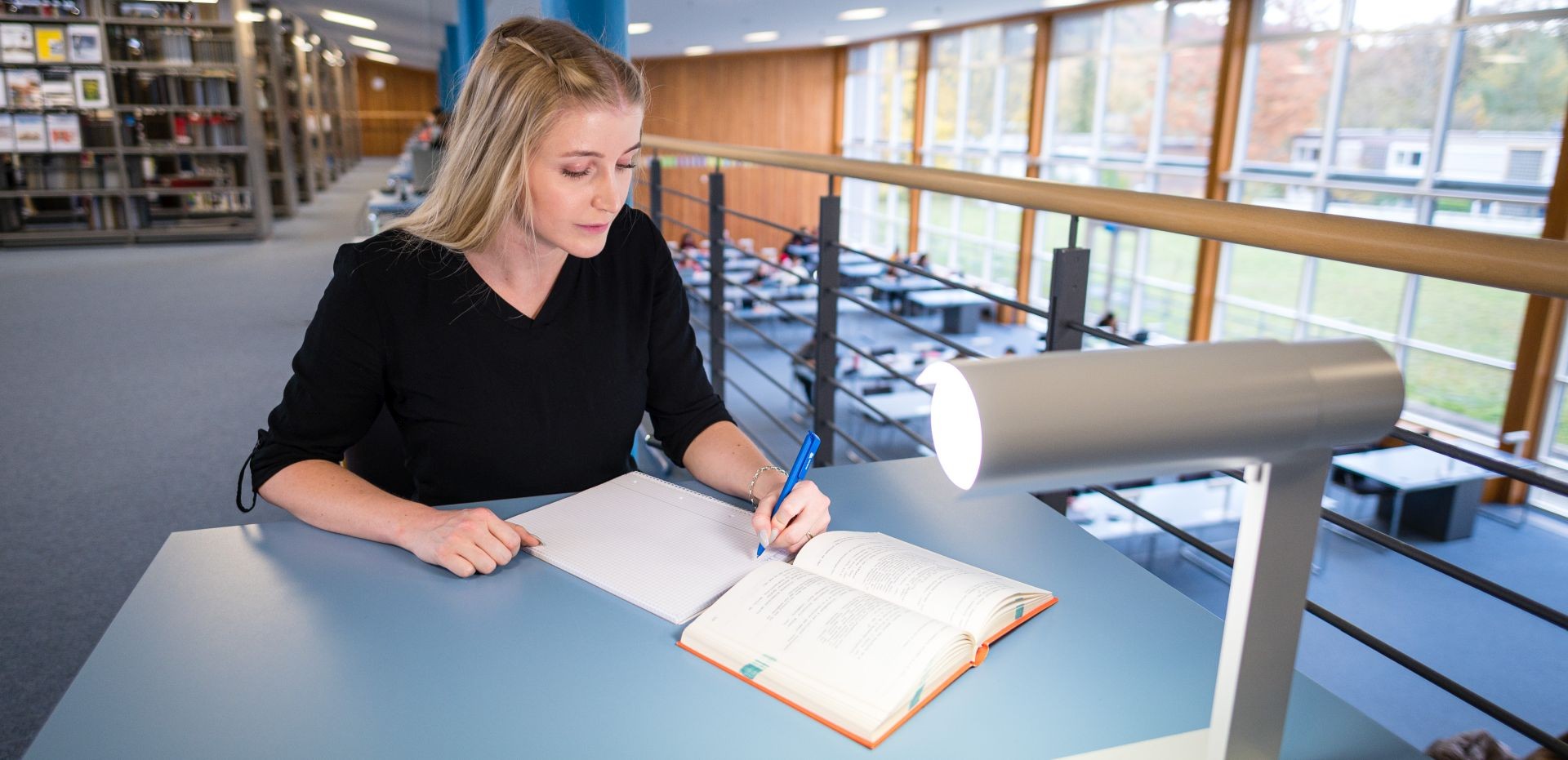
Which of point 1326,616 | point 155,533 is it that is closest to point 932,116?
point 155,533

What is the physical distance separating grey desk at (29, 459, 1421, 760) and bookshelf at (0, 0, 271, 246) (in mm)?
7573

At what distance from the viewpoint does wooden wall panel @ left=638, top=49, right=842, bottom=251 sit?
14711 mm

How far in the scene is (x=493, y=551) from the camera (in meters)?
0.86

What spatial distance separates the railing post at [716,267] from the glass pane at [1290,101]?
6.60 metres

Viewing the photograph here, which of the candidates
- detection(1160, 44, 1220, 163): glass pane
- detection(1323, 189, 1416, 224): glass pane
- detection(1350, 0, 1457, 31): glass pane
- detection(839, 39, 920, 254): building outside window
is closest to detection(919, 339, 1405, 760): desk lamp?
detection(1323, 189, 1416, 224): glass pane

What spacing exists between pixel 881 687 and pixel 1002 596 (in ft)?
0.49

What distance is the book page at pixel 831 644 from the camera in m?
0.66

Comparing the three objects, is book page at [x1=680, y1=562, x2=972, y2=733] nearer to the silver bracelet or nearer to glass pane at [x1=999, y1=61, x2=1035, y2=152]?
the silver bracelet

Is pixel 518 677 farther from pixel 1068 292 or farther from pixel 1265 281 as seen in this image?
pixel 1265 281

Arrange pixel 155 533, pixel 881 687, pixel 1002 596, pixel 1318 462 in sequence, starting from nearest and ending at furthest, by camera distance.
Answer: pixel 1318 462, pixel 881 687, pixel 1002 596, pixel 155 533

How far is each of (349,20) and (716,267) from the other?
1074 centimetres

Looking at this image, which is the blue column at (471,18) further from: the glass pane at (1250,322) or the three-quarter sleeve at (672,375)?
the glass pane at (1250,322)

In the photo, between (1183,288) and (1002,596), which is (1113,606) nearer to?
(1002,596)

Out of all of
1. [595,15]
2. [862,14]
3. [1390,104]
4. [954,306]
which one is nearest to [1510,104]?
[1390,104]
